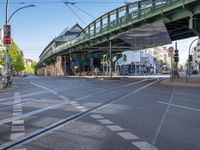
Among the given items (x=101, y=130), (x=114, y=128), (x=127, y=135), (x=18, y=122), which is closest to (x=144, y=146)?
(x=127, y=135)

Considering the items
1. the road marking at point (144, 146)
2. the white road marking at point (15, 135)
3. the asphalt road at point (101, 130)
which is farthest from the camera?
the white road marking at point (15, 135)

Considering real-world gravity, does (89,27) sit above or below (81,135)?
above

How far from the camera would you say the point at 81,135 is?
813 cm

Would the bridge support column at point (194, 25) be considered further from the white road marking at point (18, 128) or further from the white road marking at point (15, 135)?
the white road marking at point (15, 135)

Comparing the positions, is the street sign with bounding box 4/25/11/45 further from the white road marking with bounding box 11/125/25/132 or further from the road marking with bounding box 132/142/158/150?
the road marking with bounding box 132/142/158/150

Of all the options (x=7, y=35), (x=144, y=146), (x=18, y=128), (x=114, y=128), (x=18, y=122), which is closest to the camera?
(x=144, y=146)

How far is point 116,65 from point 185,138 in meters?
107

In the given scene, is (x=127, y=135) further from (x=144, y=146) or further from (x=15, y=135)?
(x=15, y=135)

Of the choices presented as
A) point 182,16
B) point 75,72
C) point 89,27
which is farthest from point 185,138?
point 75,72

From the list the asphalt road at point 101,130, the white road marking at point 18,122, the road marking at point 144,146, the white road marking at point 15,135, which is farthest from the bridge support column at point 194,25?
the road marking at point 144,146

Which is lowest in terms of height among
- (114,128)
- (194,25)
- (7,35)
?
(114,128)

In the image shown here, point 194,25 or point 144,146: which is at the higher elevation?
point 194,25

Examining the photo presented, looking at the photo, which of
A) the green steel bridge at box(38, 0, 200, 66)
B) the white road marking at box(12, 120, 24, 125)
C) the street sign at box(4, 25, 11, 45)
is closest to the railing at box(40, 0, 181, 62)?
the green steel bridge at box(38, 0, 200, 66)

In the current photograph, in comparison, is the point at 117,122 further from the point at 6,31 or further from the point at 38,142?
the point at 6,31
